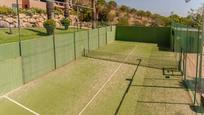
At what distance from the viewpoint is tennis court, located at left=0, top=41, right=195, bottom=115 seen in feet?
31.5

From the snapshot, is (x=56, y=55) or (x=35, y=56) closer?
(x=35, y=56)

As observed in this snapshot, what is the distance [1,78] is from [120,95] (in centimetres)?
520

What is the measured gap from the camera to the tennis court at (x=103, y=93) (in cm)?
959

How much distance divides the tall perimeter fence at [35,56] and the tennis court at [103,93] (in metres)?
0.43

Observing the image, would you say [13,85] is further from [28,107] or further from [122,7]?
[122,7]

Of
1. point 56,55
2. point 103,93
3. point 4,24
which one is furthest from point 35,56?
point 4,24

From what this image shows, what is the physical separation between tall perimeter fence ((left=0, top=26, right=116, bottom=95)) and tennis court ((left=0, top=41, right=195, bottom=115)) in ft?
1.40

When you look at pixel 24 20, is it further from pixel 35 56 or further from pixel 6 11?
pixel 35 56

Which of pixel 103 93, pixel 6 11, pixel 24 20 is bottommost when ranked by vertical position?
pixel 103 93

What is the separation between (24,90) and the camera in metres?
11.7


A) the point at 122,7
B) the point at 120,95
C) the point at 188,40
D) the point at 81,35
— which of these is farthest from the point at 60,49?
the point at 122,7

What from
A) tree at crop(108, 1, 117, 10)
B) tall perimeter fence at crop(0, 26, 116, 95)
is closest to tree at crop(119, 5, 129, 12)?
tree at crop(108, 1, 117, 10)

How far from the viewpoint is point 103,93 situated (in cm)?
1152

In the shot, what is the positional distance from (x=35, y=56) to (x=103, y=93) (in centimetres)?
450
